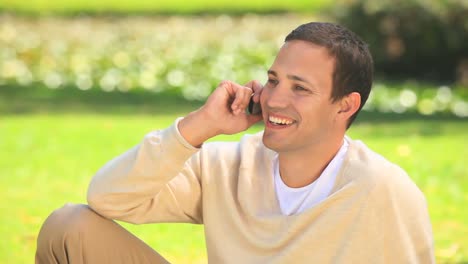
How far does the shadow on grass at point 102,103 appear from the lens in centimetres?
1011

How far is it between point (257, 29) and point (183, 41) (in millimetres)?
1739

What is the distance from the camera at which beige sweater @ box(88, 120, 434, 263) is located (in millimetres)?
3729

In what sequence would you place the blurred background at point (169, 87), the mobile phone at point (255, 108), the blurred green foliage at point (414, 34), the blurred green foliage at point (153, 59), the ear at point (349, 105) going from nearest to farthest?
the ear at point (349, 105) < the mobile phone at point (255, 108) < the blurred background at point (169, 87) < the blurred green foliage at point (153, 59) < the blurred green foliage at point (414, 34)

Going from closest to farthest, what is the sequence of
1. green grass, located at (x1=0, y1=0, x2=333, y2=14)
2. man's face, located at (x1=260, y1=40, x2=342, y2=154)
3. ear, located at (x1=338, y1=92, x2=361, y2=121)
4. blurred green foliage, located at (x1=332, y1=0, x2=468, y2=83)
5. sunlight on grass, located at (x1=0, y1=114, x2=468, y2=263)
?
man's face, located at (x1=260, y1=40, x2=342, y2=154) → ear, located at (x1=338, y1=92, x2=361, y2=121) → sunlight on grass, located at (x1=0, y1=114, x2=468, y2=263) → blurred green foliage, located at (x1=332, y1=0, x2=468, y2=83) → green grass, located at (x1=0, y1=0, x2=333, y2=14)

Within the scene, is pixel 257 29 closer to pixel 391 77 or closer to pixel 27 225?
pixel 391 77

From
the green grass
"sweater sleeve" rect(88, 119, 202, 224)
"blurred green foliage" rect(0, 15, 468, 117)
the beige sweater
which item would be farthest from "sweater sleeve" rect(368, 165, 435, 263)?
the green grass

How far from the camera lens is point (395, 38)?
42.6 feet

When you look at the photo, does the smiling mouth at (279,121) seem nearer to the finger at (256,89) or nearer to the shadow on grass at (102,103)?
the finger at (256,89)

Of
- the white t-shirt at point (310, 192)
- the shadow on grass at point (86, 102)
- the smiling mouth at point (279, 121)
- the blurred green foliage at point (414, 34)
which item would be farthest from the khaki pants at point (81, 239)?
the blurred green foliage at point (414, 34)

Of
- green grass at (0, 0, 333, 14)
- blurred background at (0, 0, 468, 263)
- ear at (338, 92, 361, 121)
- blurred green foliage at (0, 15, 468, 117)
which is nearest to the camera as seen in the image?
ear at (338, 92, 361, 121)

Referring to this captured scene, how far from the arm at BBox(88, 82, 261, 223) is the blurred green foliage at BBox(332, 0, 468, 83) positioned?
900 centimetres

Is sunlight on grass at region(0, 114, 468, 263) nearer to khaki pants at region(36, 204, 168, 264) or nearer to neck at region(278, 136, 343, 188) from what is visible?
khaki pants at region(36, 204, 168, 264)

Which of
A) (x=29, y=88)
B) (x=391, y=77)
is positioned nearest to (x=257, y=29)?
(x=391, y=77)

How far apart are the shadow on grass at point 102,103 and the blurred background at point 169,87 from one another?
0.07 ft
